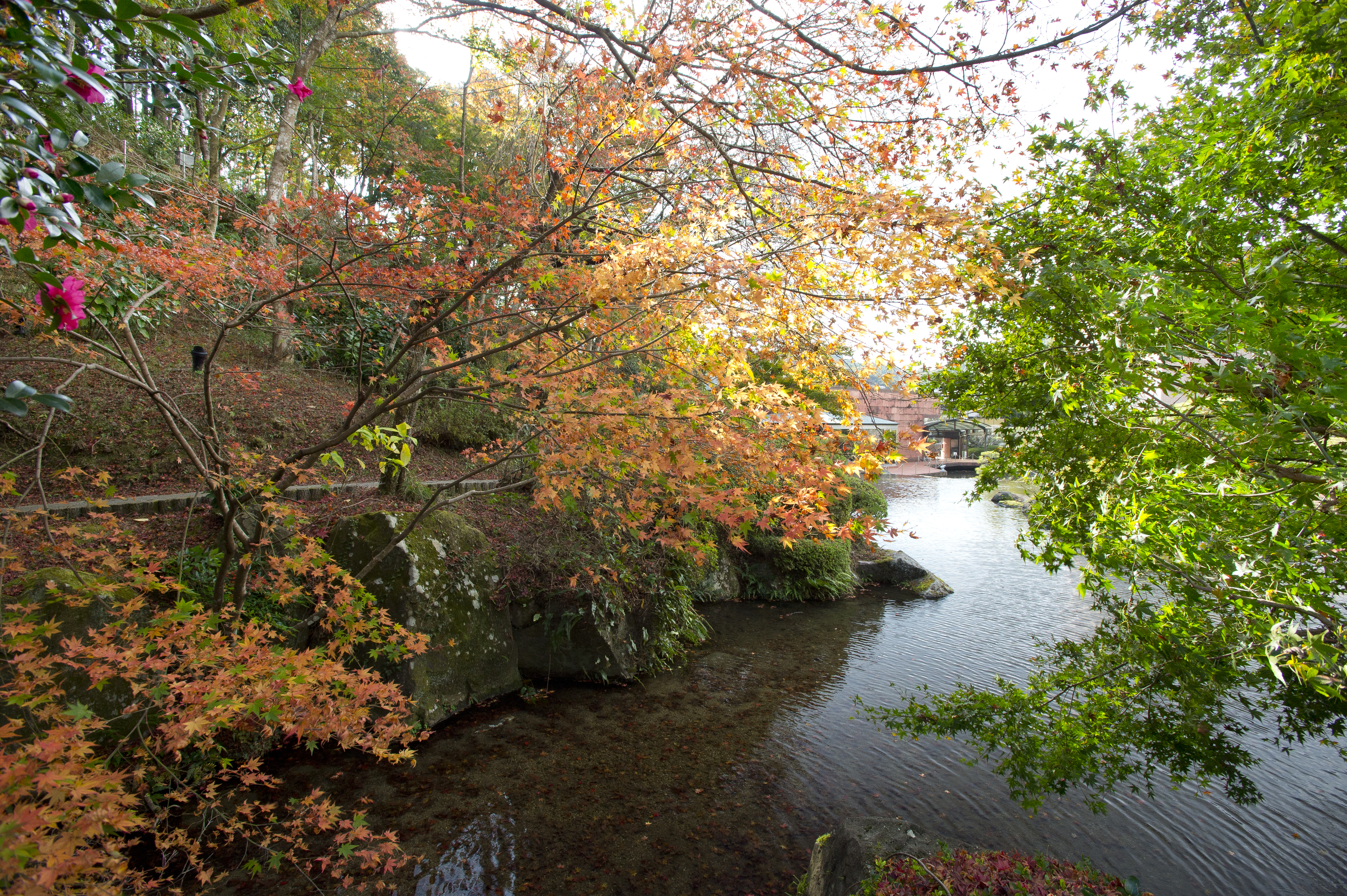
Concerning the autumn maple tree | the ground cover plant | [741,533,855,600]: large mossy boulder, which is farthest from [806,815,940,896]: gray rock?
[741,533,855,600]: large mossy boulder

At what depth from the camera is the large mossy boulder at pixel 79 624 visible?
3.54 m

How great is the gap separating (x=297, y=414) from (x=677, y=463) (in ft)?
25.3

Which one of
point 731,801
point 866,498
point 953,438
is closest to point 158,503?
point 731,801

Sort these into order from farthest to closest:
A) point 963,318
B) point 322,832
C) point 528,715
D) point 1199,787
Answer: point 528,715
point 963,318
point 1199,787
point 322,832

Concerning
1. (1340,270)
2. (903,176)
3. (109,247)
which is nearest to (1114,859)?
(1340,270)

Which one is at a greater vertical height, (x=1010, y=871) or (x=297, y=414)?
(x=297, y=414)

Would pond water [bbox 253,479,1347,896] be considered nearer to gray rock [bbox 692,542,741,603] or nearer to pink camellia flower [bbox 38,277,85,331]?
gray rock [bbox 692,542,741,603]

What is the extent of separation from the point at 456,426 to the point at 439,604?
4906mm

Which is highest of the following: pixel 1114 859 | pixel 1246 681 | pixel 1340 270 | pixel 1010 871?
pixel 1340 270

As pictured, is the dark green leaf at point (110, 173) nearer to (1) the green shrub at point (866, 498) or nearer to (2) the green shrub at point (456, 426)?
(2) the green shrub at point (456, 426)

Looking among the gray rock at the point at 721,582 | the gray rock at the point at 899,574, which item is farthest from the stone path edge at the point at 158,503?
the gray rock at the point at 899,574

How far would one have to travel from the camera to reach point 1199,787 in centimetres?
421

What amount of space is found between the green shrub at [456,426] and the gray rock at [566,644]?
410cm

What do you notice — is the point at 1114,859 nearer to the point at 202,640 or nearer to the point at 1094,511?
the point at 1094,511
